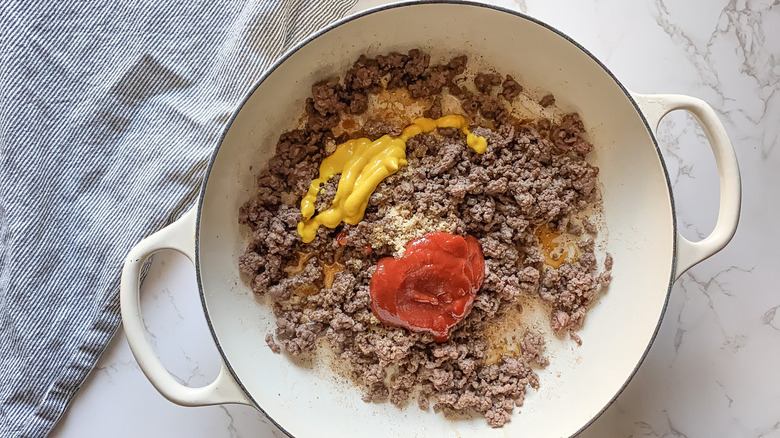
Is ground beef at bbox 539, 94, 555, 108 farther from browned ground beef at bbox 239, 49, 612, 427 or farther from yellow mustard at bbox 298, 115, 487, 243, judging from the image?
yellow mustard at bbox 298, 115, 487, 243

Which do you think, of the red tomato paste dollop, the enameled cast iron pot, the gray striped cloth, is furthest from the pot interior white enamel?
the red tomato paste dollop

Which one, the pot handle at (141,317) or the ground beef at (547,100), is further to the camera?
the ground beef at (547,100)

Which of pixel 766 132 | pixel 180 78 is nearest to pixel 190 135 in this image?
pixel 180 78

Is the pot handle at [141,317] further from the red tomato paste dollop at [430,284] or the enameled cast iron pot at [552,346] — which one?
the red tomato paste dollop at [430,284]

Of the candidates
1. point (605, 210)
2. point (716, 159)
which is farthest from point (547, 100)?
point (716, 159)

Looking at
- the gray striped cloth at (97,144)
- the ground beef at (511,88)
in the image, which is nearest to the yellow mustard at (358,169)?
the ground beef at (511,88)

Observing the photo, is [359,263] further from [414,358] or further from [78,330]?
[78,330]
